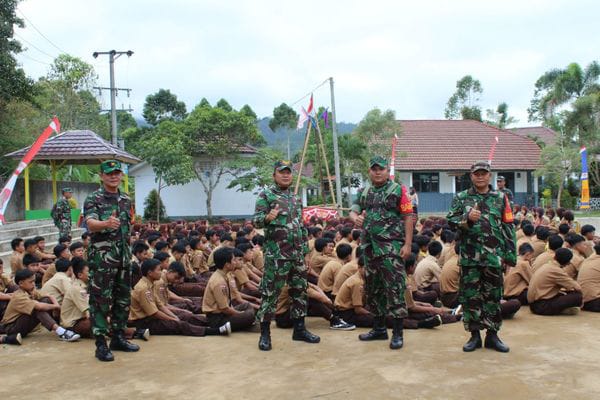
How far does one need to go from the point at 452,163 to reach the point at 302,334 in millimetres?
23015

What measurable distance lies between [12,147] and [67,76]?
925 centimetres

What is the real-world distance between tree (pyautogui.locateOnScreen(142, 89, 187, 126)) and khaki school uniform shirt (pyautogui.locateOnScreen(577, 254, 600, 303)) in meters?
Result: 35.2

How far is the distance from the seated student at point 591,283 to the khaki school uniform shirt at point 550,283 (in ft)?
1.12

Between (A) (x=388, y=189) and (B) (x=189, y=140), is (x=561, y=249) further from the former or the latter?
(B) (x=189, y=140)

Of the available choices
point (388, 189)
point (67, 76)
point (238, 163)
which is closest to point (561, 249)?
point (388, 189)

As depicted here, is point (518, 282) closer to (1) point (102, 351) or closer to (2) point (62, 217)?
(1) point (102, 351)

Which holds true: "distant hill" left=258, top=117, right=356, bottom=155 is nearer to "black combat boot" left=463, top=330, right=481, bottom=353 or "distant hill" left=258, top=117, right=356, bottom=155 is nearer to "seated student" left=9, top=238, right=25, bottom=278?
"seated student" left=9, top=238, right=25, bottom=278

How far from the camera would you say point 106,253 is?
4473mm

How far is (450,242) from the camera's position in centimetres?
850

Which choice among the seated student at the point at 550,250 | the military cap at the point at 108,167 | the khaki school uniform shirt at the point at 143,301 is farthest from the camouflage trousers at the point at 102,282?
the seated student at the point at 550,250

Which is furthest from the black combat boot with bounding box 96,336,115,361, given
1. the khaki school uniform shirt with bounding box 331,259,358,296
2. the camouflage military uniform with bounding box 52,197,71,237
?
the camouflage military uniform with bounding box 52,197,71,237

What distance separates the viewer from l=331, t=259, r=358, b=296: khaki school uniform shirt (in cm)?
621

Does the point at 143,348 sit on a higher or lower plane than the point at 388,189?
lower

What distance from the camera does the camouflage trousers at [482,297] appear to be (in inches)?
175
